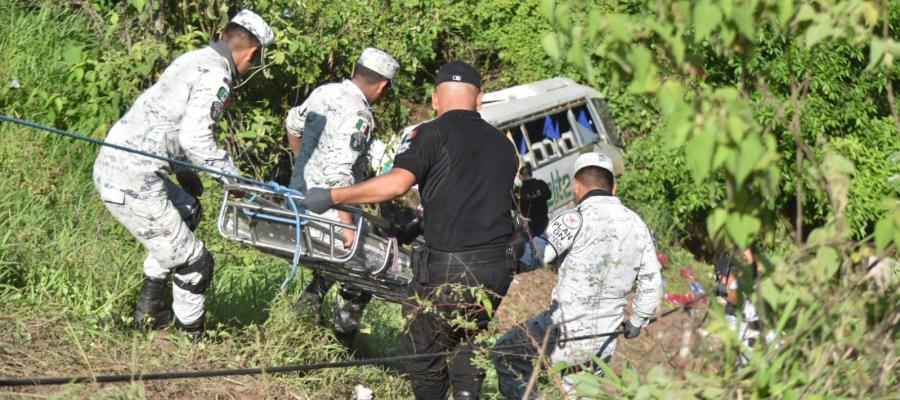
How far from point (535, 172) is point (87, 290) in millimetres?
6420

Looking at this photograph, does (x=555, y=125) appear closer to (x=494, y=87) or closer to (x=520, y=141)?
(x=520, y=141)

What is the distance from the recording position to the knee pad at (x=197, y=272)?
5973mm

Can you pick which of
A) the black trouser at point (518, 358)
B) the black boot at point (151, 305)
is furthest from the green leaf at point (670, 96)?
the black boot at point (151, 305)

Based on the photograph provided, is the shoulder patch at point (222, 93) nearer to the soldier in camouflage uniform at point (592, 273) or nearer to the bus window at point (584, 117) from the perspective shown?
the soldier in camouflage uniform at point (592, 273)

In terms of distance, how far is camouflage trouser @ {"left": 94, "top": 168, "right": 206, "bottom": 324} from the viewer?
580 centimetres

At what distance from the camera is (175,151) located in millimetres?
5918

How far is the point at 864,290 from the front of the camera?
3697 millimetres

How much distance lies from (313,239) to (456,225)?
69cm

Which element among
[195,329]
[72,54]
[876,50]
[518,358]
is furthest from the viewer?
[72,54]

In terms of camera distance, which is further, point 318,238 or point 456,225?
point 318,238

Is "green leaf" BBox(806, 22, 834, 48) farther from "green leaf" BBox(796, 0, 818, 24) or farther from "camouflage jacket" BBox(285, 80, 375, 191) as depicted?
"camouflage jacket" BBox(285, 80, 375, 191)

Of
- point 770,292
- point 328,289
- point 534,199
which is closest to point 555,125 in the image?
point 534,199

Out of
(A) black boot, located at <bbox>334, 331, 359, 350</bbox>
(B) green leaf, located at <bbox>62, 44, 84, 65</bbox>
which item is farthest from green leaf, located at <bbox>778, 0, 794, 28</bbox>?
(B) green leaf, located at <bbox>62, 44, 84, 65</bbox>


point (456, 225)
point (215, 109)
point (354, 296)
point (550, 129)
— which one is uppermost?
point (550, 129)
